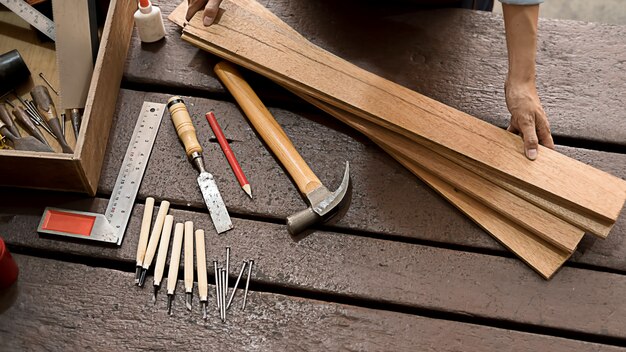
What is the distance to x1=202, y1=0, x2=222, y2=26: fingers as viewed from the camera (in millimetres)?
1502

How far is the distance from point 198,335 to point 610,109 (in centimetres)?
101

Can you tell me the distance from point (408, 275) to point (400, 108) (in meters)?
0.35

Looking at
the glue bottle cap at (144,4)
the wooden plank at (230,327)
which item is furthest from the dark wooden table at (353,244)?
the glue bottle cap at (144,4)

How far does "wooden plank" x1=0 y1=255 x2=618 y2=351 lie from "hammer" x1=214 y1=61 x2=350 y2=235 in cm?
17

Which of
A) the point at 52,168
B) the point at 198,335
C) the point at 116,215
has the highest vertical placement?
the point at 52,168

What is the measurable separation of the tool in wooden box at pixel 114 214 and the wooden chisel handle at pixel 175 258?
111mm

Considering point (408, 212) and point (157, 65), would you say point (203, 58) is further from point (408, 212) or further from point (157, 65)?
point (408, 212)

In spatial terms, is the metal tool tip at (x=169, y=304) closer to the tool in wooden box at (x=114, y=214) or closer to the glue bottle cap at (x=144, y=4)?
the tool in wooden box at (x=114, y=214)

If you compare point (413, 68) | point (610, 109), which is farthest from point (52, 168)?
point (610, 109)

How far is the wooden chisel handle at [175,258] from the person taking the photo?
1.28m

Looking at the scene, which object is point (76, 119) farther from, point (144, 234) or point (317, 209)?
point (317, 209)

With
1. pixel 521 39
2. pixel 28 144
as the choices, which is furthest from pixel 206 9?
pixel 521 39

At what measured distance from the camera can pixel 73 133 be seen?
1.48 meters

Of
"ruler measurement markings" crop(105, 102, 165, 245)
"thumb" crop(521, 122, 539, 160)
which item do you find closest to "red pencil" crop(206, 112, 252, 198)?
"ruler measurement markings" crop(105, 102, 165, 245)
